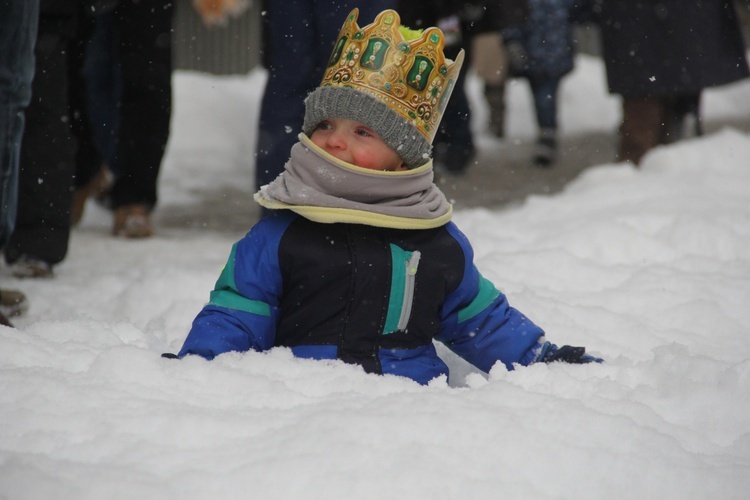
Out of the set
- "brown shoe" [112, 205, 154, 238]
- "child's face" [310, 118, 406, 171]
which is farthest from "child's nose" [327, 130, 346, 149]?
"brown shoe" [112, 205, 154, 238]

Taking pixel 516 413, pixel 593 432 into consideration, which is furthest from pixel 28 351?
pixel 593 432

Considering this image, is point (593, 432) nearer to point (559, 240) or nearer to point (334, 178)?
point (334, 178)

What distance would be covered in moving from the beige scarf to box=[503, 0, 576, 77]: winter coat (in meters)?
5.07

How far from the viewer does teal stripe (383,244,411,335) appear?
2385mm

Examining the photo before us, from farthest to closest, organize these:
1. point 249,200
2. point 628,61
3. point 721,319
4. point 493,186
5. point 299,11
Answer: point 493,186, point 249,200, point 628,61, point 299,11, point 721,319

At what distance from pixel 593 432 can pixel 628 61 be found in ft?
13.4

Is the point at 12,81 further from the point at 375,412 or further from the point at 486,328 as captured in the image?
the point at 375,412

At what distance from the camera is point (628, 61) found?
5652 mm

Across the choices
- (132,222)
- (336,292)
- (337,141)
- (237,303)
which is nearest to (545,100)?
(132,222)

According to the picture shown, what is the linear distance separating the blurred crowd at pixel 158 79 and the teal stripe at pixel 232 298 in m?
1.03

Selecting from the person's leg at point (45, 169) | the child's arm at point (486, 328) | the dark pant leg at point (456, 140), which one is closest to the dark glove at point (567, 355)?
the child's arm at point (486, 328)

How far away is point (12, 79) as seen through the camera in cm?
296

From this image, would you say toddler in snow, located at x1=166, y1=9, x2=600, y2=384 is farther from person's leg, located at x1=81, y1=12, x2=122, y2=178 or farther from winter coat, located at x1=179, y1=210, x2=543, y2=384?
person's leg, located at x1=81, y1=12, x2=122, y2=178

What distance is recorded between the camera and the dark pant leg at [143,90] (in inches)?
180
